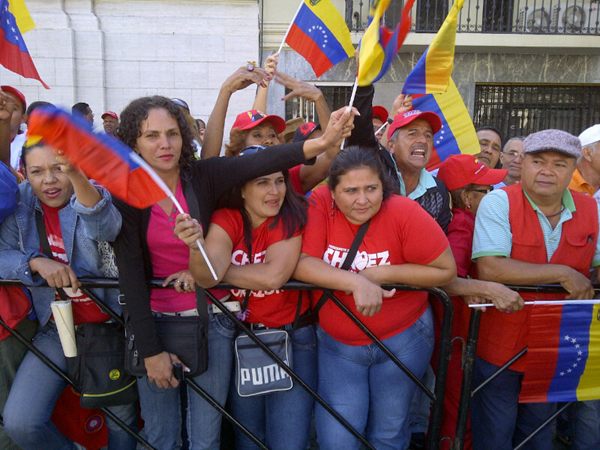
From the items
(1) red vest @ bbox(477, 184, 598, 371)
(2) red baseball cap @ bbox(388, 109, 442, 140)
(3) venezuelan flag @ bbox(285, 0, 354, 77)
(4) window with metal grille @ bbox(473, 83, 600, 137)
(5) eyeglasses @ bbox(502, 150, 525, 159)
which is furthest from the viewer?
(4) window with metal grille @ bbox(473, 83, 600, 137)

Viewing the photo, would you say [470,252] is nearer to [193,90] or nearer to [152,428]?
[152,428]

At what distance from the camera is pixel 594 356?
246 centimetres

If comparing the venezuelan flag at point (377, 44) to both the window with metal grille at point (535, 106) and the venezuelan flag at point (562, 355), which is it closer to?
the venezuelan flag at point (562, 355)

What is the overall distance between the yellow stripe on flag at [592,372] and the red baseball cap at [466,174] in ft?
3.20

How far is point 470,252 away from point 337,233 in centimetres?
85

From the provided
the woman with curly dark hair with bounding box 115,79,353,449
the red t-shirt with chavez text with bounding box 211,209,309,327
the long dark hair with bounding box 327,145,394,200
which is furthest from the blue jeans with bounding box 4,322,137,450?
the long dark hair with bounding box 327,145,394,200

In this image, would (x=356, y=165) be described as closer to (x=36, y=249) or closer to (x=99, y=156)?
(x=99, y=156)

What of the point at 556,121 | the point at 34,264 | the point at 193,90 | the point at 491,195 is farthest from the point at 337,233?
the point at 556,121

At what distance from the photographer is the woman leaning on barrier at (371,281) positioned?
227 centimetres

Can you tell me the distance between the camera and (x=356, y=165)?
2.36m

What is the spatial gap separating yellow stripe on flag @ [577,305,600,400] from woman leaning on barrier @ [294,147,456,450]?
29.5 inches

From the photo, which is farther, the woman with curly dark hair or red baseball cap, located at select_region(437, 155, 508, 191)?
red baseball cap, located at select_region(437, 155, 508, 191)

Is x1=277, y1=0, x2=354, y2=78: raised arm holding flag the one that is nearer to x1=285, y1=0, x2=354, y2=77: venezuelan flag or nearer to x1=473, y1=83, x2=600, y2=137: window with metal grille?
x1=285, y1=0, x2=354, y2=77: venezuelan flag

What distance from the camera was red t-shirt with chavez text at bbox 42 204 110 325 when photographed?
2.40 m
